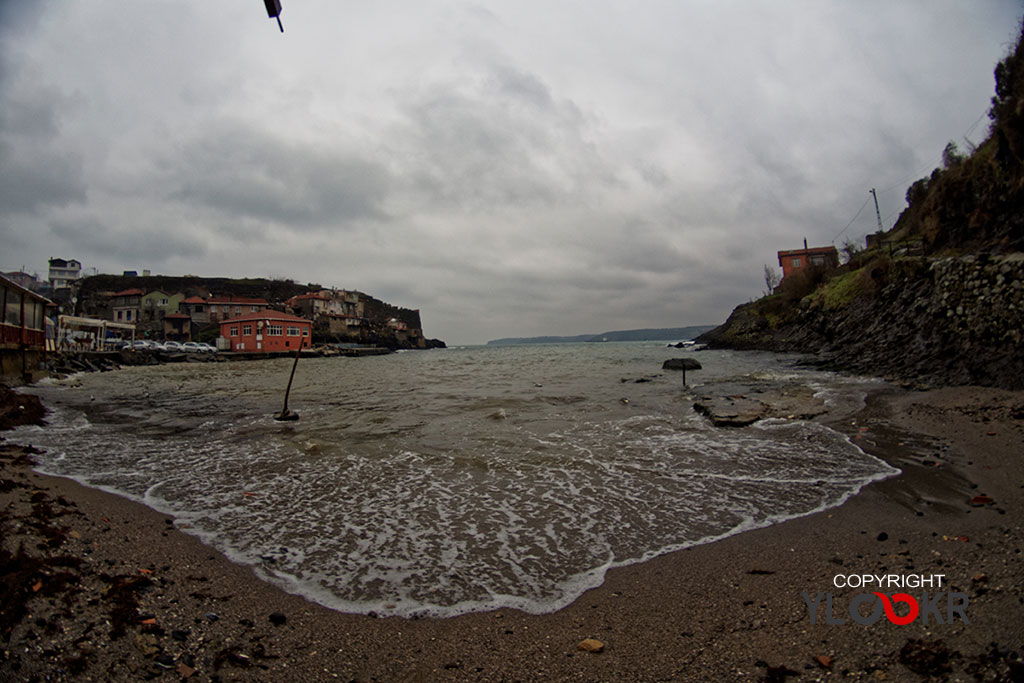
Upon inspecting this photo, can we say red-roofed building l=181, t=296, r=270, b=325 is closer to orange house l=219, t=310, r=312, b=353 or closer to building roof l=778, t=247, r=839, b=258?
orange house l=219, t=310, r=312, b=353

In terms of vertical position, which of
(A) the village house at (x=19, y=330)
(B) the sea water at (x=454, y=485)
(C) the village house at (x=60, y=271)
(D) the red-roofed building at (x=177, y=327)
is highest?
(C) the village house at (x=60, y=271)

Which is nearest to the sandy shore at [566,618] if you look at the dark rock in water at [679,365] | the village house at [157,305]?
the dark rock in water at [679,365]

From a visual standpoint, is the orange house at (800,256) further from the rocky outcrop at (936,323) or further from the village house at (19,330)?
the village house at (19,330)

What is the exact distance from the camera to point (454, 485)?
7.16 metres

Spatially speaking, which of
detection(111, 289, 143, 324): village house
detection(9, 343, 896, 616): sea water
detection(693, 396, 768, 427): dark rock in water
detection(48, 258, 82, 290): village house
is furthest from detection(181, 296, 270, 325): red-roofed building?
detection(693, 396, 768, 427): dark rock in water

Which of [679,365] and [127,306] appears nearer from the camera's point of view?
[679,365]

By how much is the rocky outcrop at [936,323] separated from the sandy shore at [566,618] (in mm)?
11749

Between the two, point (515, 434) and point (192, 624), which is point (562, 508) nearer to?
point (192, 624)

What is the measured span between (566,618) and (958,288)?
68.6ft

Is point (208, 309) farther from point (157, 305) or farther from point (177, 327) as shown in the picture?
point (157, 305)

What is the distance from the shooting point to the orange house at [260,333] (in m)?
69.1

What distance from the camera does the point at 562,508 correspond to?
19.9 feet

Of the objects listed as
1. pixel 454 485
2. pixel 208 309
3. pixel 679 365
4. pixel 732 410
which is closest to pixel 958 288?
pixel 732 410

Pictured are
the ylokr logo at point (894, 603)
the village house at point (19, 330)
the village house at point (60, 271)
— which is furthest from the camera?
the village house at point (60, 271)
